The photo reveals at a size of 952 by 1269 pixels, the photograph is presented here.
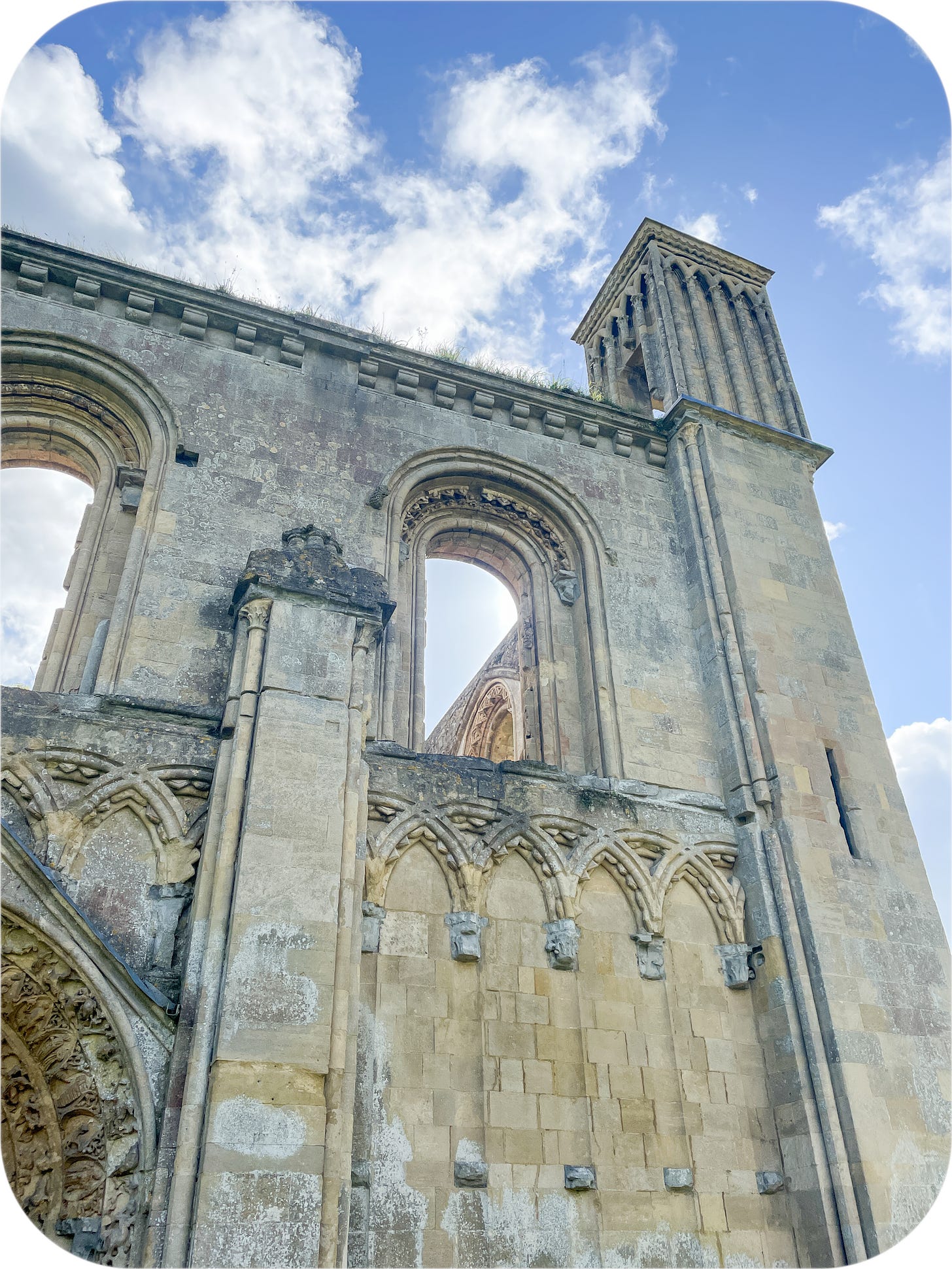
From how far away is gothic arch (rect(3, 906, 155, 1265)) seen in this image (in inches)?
238

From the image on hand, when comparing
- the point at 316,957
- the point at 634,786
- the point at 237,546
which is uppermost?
the point at 237,546

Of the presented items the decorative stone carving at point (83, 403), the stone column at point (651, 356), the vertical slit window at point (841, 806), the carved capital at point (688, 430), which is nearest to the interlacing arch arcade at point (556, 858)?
the vertical slit window at point (841, 806)

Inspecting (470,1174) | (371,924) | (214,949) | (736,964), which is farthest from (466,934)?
(736,964)

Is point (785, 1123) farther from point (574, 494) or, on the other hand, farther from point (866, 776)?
point (574, 494)

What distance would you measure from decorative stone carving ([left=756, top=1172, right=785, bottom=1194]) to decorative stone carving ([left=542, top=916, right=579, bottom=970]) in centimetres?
220

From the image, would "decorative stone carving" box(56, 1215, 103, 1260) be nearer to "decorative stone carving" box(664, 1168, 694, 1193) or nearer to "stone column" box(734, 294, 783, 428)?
"decorative stone carving" box(664, 1168, 694, 1193)

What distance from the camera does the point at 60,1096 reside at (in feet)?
20.7

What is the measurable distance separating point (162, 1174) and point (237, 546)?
222 inches

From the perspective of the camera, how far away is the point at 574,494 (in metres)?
12.1

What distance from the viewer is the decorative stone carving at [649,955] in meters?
8.76

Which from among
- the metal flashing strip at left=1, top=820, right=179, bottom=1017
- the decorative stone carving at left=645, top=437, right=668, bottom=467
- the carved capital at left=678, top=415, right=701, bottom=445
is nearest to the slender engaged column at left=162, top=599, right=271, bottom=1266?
the metal flashing strip at left=1, top=820, right=179, bottom=1017

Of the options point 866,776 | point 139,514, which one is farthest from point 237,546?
point 866,776

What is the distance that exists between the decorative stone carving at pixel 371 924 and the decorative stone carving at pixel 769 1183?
3652 millimetres

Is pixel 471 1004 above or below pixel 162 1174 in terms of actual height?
above
